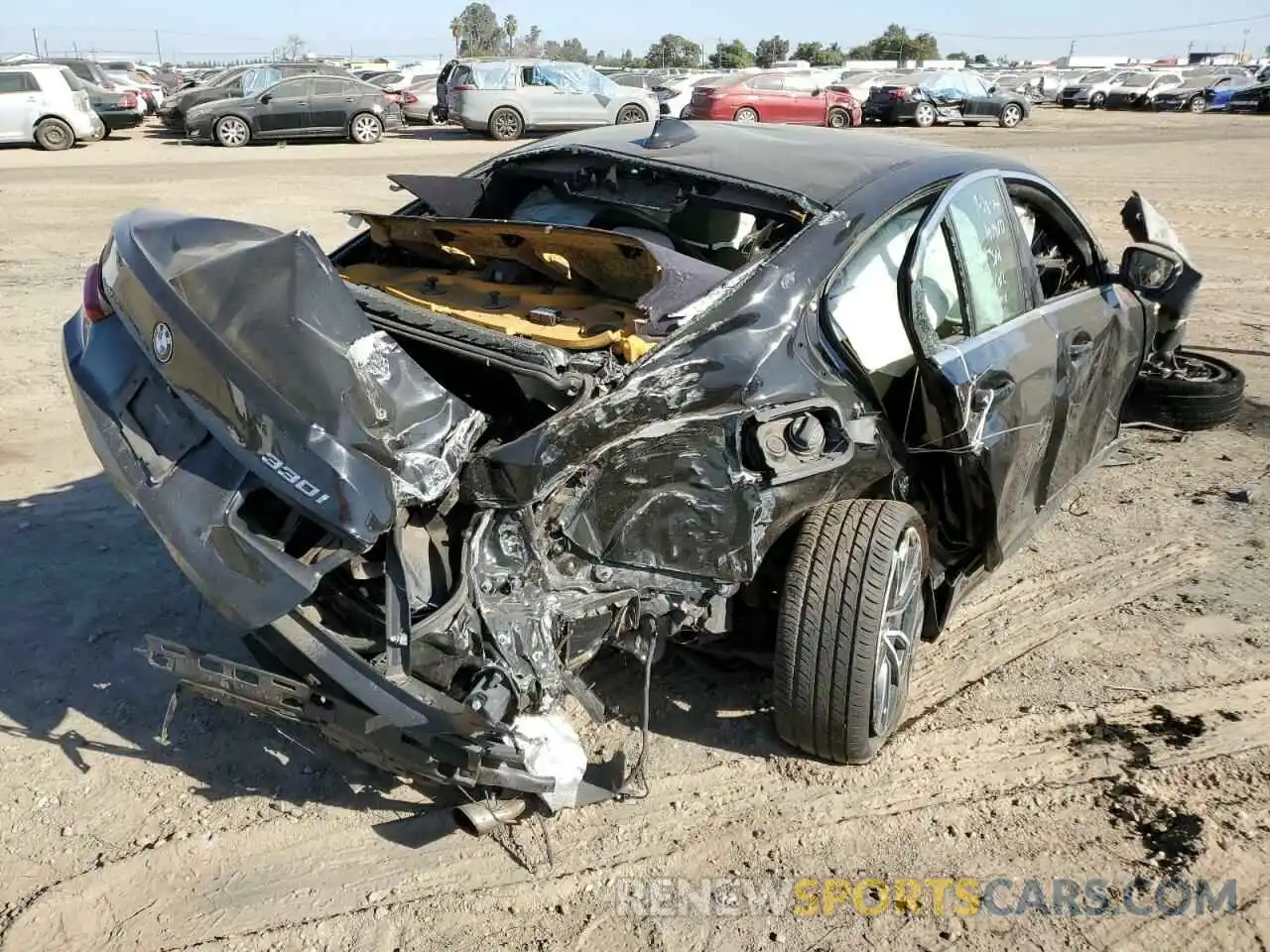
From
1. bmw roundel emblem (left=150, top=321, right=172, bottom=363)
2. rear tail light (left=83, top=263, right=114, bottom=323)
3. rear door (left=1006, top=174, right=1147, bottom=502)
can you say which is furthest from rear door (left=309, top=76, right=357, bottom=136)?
bmw roundel emblem (left=150, top=321, right=172, bottom=363)

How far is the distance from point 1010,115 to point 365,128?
54.0 feet

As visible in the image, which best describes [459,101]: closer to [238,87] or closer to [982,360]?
[238,87]

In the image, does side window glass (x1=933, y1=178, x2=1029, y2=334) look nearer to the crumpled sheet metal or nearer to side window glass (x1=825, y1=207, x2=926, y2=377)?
side window glass (x1=825, y1=207, x2=926, y2=377)

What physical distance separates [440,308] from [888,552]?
148cm

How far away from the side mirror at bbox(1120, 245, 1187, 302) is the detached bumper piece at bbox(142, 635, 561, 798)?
3429mm

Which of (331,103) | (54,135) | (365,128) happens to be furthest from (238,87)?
(54,135)

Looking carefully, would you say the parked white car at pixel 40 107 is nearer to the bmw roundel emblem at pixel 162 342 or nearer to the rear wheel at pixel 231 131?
the rear wheel at pixel 231 131

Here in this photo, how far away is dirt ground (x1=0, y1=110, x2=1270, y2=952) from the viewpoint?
2.64 metres

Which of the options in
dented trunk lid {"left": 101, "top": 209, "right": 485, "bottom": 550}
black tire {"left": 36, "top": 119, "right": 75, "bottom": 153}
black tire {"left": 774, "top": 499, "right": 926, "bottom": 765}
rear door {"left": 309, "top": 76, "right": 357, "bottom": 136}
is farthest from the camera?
rear door {"left": 309, "top": 76, "right": 357, "bottom": 136}

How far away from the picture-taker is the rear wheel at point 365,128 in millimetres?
21875

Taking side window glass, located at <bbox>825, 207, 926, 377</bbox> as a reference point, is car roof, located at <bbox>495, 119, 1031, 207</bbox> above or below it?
above

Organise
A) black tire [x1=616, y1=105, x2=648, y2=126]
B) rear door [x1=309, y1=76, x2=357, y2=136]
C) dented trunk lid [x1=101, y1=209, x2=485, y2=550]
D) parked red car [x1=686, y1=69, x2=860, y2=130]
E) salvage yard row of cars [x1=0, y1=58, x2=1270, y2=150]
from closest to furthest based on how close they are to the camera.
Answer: dented trunk lid [x1=101, y1=209, x2=485, y2=550] → salvage yard row of cars [x1=0, y1=58, x2=1270, y2=150] → rear door [x1=309, y1=76, x2=357, y2=136] → black tire [x1=616, y1=105, x2=648, y2=126] → parked red car [x1=686, y1=69, x2=860, y2=130]

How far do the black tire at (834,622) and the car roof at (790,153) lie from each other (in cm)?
100

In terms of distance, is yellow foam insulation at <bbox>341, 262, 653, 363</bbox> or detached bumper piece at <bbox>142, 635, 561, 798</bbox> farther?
yellow foam insulation at <bbox>341, 262, 653, 363</bbox>
